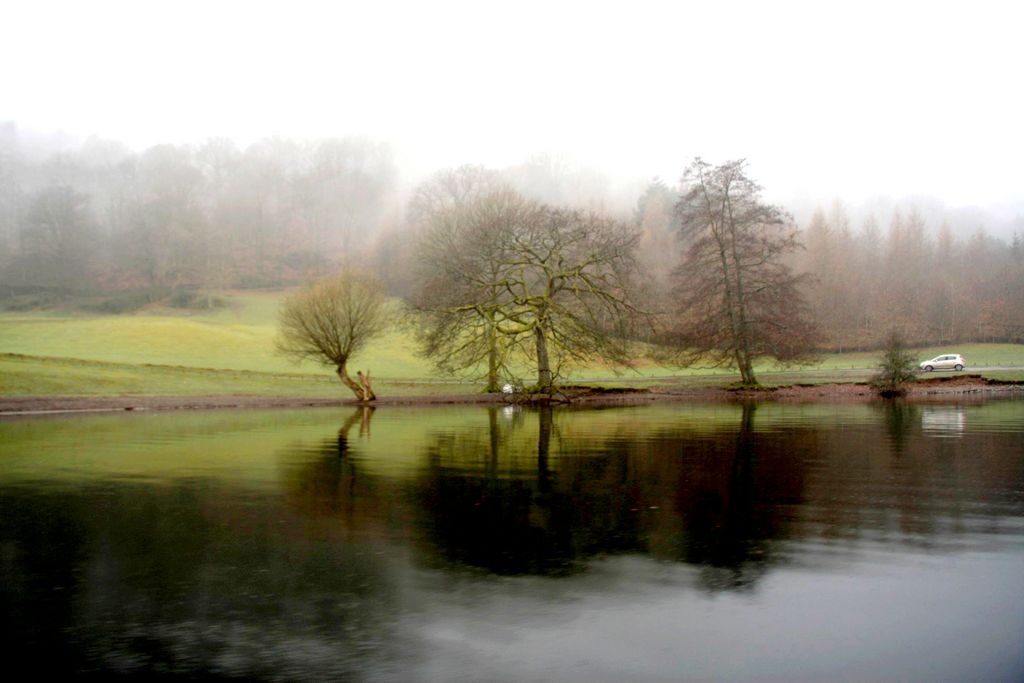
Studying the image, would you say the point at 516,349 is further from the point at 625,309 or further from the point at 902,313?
the point at 902,313

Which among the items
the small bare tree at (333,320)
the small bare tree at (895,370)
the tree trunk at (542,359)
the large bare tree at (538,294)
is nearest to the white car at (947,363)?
the small bare tree at (895,370)

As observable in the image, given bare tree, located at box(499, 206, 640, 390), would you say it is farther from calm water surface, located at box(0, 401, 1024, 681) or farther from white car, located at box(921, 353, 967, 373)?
white car, located at box(921, 353, 967, 373)

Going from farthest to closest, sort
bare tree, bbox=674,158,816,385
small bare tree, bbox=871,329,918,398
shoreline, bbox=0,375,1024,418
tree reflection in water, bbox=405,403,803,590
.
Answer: bare tree, bbox=674,158,816,385 < small bare tree, bbox=871,329,918,398 < shoreline, bbox=0,375,1024,418 < tree reflection in water, bbox=405,403,803,590

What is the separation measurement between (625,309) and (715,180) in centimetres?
1115

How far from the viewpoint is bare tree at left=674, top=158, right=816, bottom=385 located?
1592 inches

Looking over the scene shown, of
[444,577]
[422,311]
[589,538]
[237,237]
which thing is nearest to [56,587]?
[444,577]

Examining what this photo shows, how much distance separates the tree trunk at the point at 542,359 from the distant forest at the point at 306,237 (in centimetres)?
716

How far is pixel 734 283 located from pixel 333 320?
71.7 feet

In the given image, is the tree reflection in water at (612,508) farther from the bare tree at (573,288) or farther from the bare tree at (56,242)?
the bare tree at (56,242)

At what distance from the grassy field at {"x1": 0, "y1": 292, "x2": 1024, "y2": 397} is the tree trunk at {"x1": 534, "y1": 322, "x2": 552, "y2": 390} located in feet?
21.6

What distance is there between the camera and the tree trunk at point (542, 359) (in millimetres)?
35906

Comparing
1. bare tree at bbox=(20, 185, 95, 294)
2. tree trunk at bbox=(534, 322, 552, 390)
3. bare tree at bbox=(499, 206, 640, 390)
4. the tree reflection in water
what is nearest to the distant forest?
bare tree at bbox=(20, 185, 95, 294)

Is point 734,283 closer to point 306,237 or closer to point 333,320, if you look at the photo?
point 333,320

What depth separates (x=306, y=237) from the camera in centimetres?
12744
